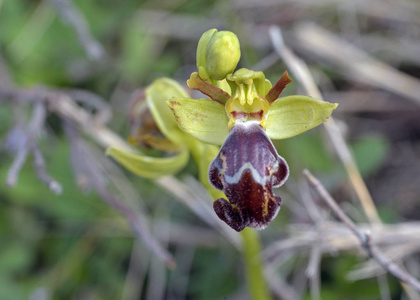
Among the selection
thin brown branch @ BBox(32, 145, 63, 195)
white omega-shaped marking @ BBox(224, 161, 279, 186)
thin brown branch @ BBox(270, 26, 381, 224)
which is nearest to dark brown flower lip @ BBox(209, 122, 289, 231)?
white omega-shaped marking @ BBox(224, 161, 279, 186)

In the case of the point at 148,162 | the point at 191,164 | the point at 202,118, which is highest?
the point at 202,118

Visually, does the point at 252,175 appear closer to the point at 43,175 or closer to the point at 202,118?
the point at 202,118

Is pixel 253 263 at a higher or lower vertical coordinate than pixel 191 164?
higher

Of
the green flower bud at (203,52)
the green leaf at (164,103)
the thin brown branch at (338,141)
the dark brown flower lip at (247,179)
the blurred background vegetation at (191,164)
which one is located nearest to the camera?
the dark brown flower lip at (247,179)

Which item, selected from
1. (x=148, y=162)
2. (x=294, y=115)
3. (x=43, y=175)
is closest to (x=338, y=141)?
(x=294, y=115)

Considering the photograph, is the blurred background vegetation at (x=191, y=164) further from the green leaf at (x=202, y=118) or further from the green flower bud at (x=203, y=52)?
the green flower bud at (x=203, y=52)

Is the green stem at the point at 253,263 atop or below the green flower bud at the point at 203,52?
below

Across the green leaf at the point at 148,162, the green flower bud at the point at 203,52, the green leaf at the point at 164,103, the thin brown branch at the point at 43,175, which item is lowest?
the thin brown branch at the point at 43,175

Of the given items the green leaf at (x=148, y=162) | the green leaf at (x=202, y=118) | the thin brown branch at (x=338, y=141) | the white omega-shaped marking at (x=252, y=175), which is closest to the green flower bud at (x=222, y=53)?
the green leaf at (x=202, y=118)
